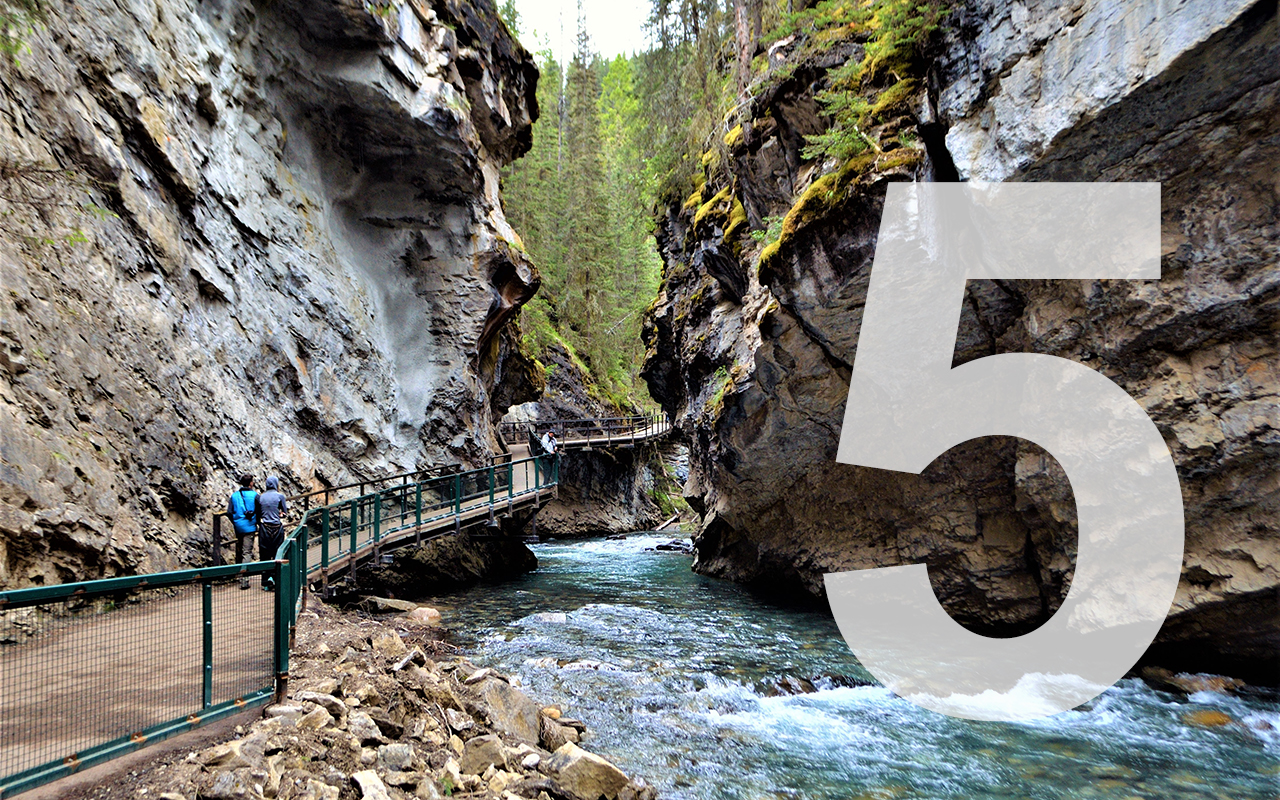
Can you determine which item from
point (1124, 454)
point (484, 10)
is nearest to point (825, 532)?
point (1124, 454)

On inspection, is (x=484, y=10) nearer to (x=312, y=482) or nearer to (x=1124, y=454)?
(x=312, y=482)

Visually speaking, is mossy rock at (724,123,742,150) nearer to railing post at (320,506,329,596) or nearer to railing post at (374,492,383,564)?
railing post at (374,492,383,564)

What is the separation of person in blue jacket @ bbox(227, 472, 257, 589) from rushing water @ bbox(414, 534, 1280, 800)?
11.9 ft

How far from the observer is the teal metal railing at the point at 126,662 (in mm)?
3217

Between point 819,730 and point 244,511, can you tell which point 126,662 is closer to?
point 244,511

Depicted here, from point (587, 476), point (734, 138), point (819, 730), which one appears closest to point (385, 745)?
point (819, 730)

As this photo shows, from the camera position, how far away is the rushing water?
5596 millimetres

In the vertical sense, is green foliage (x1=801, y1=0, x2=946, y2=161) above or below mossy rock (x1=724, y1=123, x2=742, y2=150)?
below

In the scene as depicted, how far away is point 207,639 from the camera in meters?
4.06

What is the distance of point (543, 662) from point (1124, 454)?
26.8 feet

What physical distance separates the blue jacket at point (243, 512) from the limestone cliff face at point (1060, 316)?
8919 millimetres

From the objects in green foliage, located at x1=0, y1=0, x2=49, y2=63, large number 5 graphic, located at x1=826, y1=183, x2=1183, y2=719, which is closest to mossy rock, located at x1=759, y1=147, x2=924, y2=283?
large number 5 graphic, located at x1=826, y1=183, x2=1183, y2=719

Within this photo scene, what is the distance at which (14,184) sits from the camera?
23.9ft

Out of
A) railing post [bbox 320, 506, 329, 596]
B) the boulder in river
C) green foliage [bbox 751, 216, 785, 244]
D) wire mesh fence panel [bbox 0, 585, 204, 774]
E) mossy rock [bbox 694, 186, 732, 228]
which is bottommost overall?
the boulder in river
